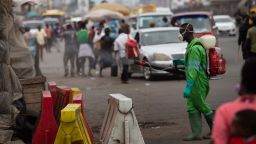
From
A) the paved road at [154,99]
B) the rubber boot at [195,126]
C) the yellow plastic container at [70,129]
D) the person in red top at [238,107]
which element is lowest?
the paved road at [154,99]

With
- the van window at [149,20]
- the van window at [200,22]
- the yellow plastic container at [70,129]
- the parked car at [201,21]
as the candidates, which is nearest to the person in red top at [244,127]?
the yellow plastic container at [70,129]

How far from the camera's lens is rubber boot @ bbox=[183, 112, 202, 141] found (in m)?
9.95

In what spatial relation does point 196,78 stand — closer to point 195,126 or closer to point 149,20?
point 195,126

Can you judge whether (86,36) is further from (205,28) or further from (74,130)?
(74,130)

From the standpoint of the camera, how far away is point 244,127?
4.45 meters

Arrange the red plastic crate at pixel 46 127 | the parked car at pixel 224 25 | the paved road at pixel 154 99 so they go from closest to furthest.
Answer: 1. the red plastic crate at pixel 46 127
2. the paved road at pixel 154 99
3. the parked car at pixel 224 25

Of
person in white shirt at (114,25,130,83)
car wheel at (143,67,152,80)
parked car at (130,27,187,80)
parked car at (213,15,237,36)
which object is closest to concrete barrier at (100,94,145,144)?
parked car at (130,27,187,80)

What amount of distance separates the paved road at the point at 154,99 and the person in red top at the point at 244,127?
542 cm

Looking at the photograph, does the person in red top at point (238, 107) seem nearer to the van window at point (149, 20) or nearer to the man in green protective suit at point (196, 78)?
the man in green protective suit at point (196, 78)

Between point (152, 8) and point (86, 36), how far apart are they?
22407 mm

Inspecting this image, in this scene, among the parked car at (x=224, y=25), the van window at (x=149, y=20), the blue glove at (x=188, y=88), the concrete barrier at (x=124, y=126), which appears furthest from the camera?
the parked car at (x=224, y=25)

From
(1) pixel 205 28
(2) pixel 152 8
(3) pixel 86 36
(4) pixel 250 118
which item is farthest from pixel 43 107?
(2) pixel 152 8

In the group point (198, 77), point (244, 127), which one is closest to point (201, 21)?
point (198, 77)

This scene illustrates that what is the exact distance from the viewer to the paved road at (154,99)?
11312 mm
